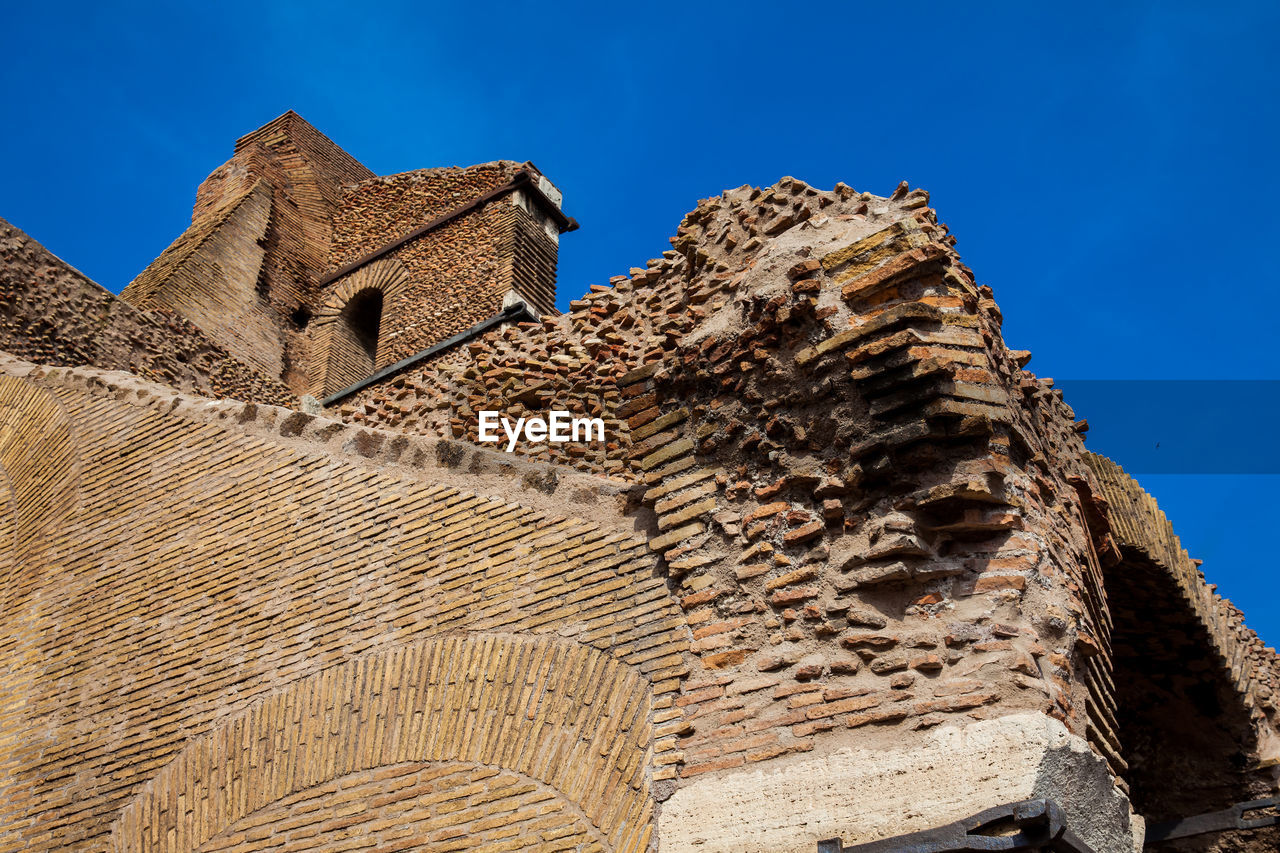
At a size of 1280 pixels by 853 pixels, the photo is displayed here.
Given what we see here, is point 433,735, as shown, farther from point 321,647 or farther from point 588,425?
point 588,425

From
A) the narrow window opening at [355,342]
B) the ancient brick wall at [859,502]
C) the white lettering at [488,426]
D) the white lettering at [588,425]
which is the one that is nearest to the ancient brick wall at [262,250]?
the narrow window opening at [355,342]

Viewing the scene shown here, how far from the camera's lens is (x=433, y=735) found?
374 centimetres

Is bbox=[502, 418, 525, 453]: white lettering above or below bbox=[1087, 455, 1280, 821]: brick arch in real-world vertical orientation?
above

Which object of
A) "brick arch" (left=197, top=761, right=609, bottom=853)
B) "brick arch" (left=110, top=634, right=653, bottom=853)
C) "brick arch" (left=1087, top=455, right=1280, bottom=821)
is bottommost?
"brick arch" (left=197, top=761, right=609, bottom=853)

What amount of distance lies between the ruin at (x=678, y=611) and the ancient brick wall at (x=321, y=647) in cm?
2

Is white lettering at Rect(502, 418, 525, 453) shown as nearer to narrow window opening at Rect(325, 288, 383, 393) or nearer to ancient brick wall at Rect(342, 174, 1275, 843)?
ancient brick wall at Rect(342, 174, 1275, 843)

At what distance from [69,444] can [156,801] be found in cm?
274

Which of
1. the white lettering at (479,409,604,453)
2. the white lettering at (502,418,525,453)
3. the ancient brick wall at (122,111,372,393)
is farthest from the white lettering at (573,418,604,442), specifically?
the ancient brick wall at (122,111,372,393)

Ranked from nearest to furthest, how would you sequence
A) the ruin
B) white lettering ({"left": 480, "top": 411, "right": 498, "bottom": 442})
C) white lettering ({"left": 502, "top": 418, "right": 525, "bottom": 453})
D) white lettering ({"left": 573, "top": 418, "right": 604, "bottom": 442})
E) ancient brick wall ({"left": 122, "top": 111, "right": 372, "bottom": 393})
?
1. the ruin
2. white lettering ({"left": 573, "top": 418, "right": 604, "bottom": 442})
3. white lettering ({"left": 502, "top": 418, "right": 525, "bottom": 453})
4. white lettering ({"left": 480, "top": 411, "right": 498, "bottom": 442})
5. ancient brick wall ({"left": 122, "top": 111, "right": 372, "bottom": 393})

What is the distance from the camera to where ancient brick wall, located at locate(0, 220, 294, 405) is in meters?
9.06

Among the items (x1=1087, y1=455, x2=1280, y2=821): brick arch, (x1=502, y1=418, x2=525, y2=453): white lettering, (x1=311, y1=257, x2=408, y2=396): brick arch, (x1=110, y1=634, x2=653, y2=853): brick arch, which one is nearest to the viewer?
(x1=110, y1=634, x2=653, y2=853): brick arch

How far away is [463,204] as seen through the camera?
45.6ft

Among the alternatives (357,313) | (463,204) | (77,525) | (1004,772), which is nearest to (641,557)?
(1004,772)

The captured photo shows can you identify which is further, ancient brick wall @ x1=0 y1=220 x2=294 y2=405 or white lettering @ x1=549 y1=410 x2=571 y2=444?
ancient brick wall @ x1=0 y1=220 x2=294 y2=405
